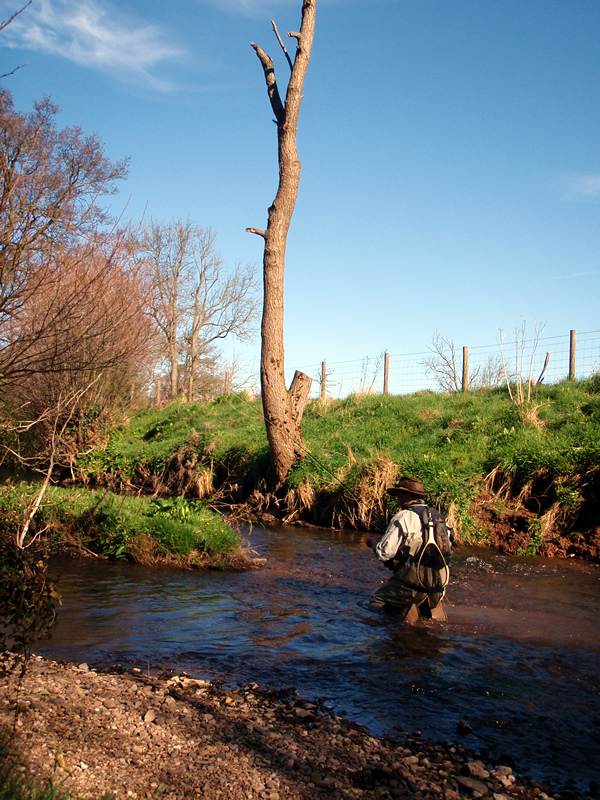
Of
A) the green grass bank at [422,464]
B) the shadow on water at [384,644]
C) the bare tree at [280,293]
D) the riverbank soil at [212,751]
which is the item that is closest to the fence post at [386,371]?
the green grass bank at [422,464]

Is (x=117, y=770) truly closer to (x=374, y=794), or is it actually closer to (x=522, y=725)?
(x=374, y=794)

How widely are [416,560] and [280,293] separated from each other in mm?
8570

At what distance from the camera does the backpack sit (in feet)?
22.4

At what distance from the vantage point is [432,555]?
6805mm

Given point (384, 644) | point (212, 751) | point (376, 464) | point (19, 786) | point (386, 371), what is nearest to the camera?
point (19, 786)

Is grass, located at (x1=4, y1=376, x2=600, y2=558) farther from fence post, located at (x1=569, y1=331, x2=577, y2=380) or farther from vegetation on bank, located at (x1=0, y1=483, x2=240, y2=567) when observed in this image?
fence post, located at (x1=569, y1=331, x2=577, y2=380)

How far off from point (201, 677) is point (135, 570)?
12.5ft

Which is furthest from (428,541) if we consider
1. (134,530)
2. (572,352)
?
(572,352)

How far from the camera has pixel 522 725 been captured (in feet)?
14.8

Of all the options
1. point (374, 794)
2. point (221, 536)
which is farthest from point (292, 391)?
point (374, 794)

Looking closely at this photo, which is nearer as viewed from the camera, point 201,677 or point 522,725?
point 522,725

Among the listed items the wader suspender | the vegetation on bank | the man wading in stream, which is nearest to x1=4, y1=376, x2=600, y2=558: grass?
the vegetation on bank

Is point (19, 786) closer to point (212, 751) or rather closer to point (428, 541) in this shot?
point (212, 751)

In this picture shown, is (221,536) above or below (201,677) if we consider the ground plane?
above
